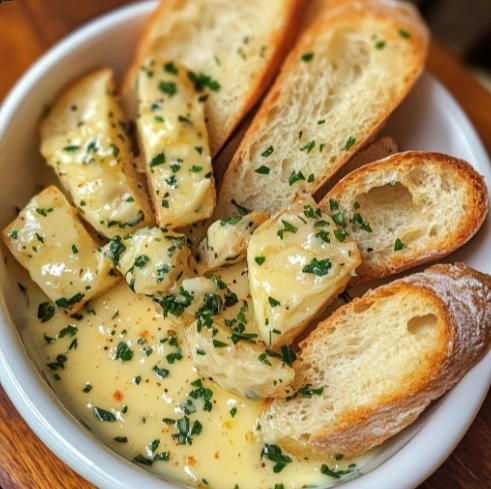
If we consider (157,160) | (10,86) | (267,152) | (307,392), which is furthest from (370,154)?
(10,86)

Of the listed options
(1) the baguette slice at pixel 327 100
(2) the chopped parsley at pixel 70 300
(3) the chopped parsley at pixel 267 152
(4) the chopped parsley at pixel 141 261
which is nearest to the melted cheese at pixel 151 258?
(4) the chopped parsley at pixel 141 261

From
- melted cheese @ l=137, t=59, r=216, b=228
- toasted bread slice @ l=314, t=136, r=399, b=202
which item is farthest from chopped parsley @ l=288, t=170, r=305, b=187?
melted cheese @ l=137, t=59, r=216, b=228

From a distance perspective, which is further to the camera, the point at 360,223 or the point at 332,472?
the point at 360,223

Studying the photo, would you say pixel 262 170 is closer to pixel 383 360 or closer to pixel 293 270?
pixel 293 270

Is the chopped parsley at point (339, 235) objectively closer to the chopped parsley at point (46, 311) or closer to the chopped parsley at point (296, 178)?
the chopped parsley at point (296, 178)

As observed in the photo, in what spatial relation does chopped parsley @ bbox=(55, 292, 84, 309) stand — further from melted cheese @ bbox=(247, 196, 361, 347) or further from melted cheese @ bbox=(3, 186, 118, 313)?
melted cheese @ bbox=(247, 196, 361, 347)

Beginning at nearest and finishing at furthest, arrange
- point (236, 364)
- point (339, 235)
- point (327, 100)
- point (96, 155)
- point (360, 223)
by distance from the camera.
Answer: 1. point (236, 364)
2. point (339, 235)
3. point (360, 223)
4. point (96, 155)
5. point (327, 100)
